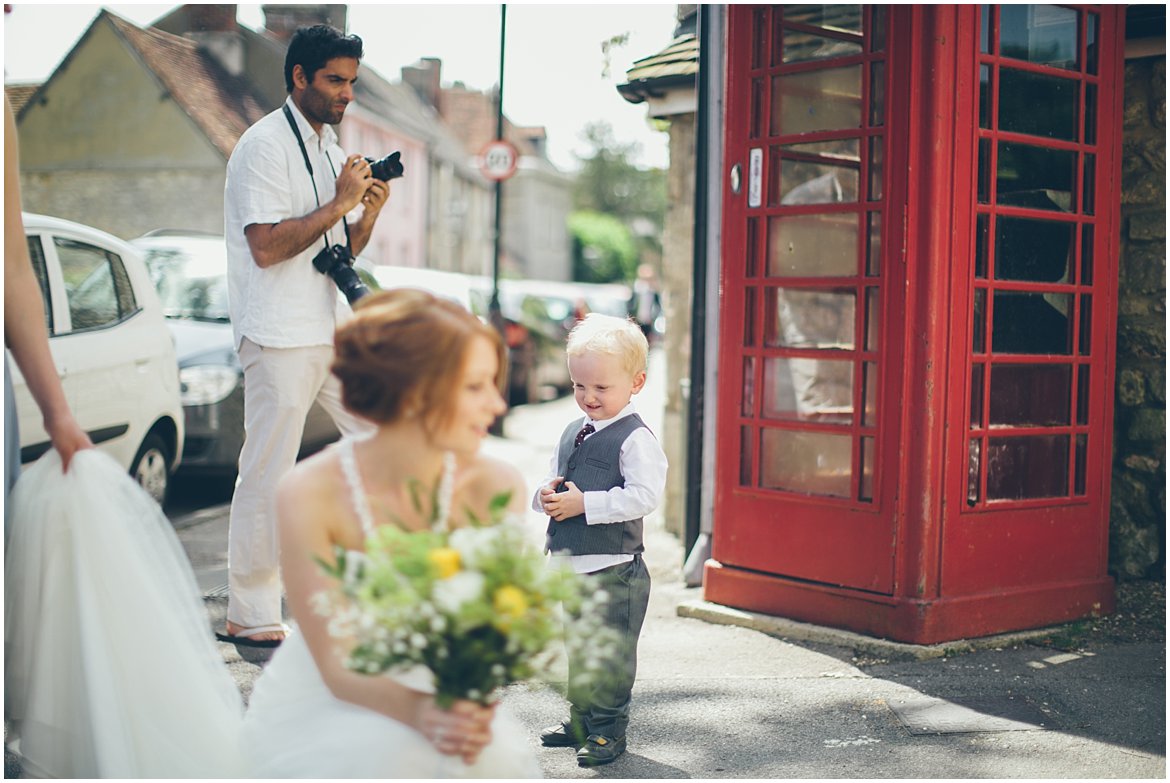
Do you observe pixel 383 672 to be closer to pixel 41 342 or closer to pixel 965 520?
pixel 41 342

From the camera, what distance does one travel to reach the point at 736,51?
217 inches

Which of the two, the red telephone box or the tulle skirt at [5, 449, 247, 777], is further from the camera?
the red telephone box

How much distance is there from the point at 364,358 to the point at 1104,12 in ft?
14.7

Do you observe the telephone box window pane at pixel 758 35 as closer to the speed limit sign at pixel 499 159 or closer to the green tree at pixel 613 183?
the speed limit sign at pixel 499 159

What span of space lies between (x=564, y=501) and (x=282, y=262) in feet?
5.03

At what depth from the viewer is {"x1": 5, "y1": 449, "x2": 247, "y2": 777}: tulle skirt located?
7.77 ft

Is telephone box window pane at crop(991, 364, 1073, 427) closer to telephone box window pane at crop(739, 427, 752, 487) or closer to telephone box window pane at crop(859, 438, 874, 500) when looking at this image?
telephone box window pane at crop(859, 438, 874, 500)

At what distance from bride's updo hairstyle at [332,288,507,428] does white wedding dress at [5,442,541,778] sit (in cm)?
49

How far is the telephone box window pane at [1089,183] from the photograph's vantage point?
5367 mm

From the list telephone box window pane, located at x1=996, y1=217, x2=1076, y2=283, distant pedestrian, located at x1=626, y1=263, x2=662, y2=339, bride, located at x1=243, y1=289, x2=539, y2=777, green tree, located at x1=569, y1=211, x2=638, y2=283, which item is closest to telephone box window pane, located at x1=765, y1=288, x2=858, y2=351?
telephone box window pane, located at x1=996, y1=217, x2=1076, y2=283

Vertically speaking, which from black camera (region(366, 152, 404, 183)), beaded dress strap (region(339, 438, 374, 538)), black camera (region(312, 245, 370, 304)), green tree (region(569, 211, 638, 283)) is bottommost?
beaded dress strap (region(339, 438, 374, 538))

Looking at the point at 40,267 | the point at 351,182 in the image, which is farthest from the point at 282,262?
the point at 40,267

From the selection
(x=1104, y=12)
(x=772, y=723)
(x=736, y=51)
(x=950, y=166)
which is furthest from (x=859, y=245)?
(x=772, y=723)

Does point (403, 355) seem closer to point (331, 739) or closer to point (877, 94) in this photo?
point (331, 739)
